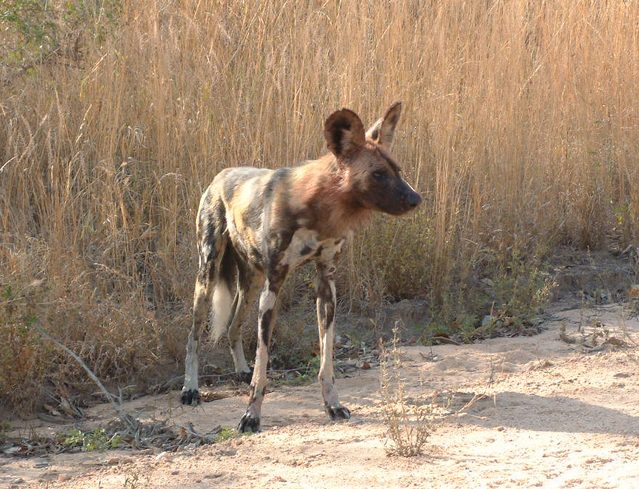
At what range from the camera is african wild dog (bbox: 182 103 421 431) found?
4602mm

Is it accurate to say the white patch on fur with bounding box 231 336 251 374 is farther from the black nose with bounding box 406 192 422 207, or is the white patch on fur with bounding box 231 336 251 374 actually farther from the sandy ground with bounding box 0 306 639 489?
the black nose with bounding box 406 192 422 207

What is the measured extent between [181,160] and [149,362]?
1.47m

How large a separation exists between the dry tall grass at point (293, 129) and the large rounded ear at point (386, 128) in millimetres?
1538

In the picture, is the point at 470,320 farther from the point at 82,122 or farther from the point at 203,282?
the point at 82,122

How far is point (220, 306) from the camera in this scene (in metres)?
5.48

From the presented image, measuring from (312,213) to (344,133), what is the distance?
1.35 ft

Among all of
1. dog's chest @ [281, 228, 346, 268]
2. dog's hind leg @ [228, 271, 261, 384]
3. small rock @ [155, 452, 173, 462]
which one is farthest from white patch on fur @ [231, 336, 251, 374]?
small rock @ [155, 452, 173, 462]

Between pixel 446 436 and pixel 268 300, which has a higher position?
pixel 268 300

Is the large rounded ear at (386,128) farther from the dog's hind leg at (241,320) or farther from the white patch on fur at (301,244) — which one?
the dog's hind leg at (241,320)

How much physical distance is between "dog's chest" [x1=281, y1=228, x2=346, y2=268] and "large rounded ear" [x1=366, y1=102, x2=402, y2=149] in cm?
51

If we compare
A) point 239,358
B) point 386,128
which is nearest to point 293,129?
point 239,358

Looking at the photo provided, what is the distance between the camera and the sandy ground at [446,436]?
3.84 metres

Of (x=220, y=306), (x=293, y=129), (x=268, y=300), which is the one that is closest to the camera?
(x=268, y=300)

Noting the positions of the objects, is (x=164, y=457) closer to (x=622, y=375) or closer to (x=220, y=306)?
(x=220, y=306)
